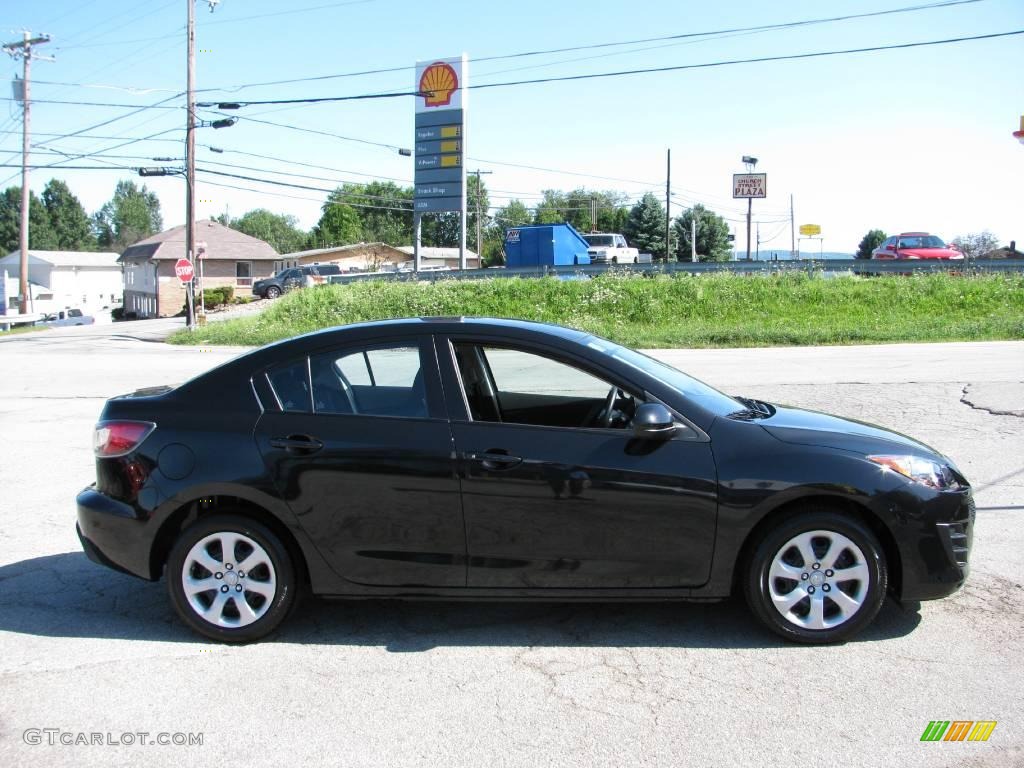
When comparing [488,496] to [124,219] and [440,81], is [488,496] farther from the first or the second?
[124,219]

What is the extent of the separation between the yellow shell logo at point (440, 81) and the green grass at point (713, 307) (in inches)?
397

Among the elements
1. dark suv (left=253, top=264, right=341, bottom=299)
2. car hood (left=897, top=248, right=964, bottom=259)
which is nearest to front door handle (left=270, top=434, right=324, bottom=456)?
car hood (left=897, top=248, right=964, bottom=259)

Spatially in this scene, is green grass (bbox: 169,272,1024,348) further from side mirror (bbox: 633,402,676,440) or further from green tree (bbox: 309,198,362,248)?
green tree (bbox: 309,198,362,248)

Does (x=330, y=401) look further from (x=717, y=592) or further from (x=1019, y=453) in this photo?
(x=1019, y=453)

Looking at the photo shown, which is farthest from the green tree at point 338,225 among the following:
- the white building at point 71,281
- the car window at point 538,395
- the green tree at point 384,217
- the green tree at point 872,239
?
the car window at point 538,395

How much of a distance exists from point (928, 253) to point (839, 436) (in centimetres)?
→ 3233

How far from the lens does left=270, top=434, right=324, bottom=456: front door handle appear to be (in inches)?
173

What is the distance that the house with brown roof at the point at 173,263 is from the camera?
186ft

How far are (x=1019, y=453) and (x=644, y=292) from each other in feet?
60.7

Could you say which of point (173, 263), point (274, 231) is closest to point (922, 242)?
point (173, 263)

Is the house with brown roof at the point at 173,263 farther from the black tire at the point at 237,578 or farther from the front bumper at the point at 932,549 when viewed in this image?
the front bumper at the point at 932,549

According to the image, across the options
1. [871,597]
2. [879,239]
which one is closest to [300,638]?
[871,597]

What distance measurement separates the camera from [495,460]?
4.26m

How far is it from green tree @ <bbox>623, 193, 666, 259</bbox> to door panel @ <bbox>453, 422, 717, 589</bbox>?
68.9 meters
